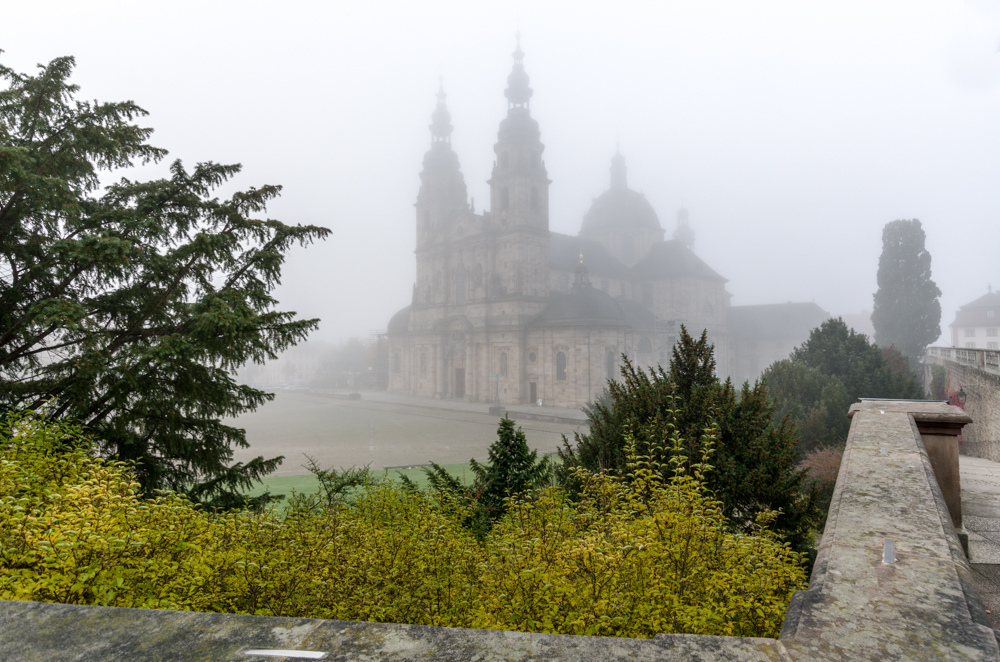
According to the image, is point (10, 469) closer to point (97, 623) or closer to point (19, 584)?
point (19, 584)

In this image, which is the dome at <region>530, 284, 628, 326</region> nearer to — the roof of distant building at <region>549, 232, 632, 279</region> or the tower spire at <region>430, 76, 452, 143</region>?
the roof of distant building at <region>549, 232, 632, 279</region>

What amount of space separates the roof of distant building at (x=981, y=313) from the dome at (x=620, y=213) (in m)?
41.3

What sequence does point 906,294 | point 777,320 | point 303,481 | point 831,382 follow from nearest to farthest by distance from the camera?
1. point 303,481
2. point 831,382
3. point 906,294
4. point 777,320

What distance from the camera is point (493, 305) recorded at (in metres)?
47.7

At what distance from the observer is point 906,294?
3966 centimetres

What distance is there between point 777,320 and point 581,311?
114 ft

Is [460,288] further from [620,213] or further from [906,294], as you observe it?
[906,294]

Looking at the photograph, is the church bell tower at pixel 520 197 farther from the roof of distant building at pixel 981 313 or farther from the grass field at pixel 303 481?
the roof of distant building at pixel 981 313

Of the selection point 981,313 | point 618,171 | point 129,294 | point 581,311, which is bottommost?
point 129,294

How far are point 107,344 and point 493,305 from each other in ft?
134

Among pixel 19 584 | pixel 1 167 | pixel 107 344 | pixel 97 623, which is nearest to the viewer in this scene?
pixel 97 623

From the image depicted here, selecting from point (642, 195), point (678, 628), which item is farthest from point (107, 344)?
point (642, 195)

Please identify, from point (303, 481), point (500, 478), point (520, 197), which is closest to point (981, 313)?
point (520, 197)

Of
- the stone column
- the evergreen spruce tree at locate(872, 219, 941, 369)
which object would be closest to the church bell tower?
the evergreen spruce tree at locate(872, 219, 941, 369)
